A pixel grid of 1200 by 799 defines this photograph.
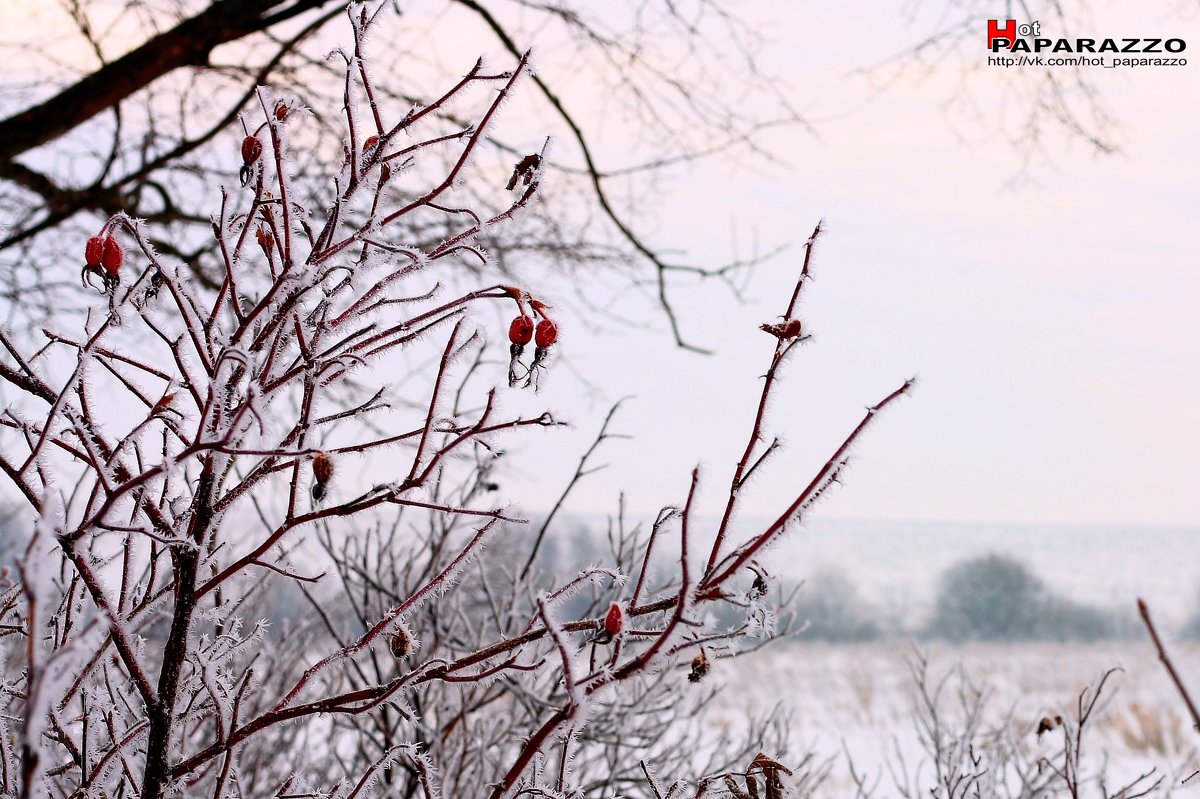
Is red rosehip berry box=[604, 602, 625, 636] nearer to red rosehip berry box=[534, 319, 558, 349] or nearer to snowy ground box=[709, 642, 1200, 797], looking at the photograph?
red rosehip berry box=[534, 319, 558, 349]

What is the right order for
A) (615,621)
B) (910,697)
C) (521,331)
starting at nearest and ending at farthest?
(615,621) < (521,331) < (910,697)

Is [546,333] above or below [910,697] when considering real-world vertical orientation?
above

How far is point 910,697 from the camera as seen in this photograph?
1039 cm

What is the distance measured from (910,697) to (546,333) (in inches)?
407

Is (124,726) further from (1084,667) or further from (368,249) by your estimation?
(1084,667)

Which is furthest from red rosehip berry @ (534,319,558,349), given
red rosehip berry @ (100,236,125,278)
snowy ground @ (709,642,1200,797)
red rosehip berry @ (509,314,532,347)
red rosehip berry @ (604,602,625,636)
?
snowy ground @ (709,642,1200,797)

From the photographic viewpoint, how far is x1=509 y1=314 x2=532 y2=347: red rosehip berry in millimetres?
1130

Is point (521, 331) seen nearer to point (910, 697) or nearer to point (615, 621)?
point (615, 621)

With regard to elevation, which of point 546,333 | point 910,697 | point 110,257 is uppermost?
point 110,257

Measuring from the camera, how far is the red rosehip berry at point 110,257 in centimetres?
119

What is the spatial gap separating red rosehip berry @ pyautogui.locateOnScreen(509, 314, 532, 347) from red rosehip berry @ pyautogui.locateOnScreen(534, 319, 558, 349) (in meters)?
0.01

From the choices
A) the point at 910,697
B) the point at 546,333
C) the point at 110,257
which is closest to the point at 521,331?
the point at 546,333

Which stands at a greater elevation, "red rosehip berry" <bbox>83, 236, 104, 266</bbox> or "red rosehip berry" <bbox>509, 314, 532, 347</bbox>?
"red rosehip berry" <bbox>83, 236, 104, 266</bbox>

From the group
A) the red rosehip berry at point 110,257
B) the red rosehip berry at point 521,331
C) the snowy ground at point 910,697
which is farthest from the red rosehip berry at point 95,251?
the snowy ground at point 910,697
